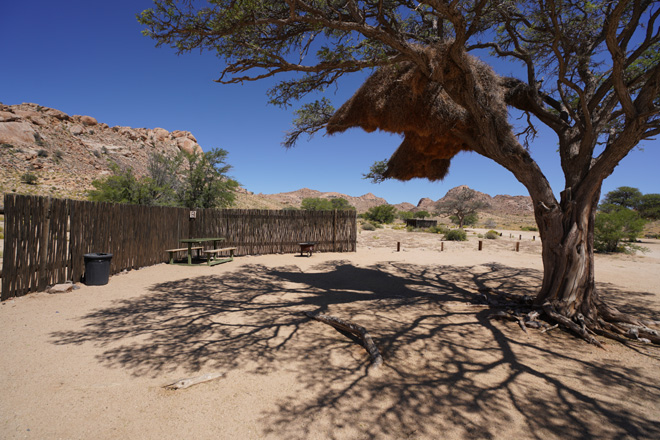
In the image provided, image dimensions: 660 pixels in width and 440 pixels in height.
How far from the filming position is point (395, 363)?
341 centimetres

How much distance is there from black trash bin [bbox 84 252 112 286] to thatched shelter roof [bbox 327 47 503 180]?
6.26 metres

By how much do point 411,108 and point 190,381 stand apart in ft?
18.8

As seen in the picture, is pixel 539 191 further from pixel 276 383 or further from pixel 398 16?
pixel 276 383

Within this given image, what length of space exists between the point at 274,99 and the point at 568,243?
19.2 ft

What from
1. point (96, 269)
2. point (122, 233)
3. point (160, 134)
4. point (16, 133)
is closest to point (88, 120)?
point (160, 134)

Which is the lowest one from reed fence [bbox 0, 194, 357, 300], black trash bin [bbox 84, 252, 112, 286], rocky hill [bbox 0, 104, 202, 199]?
black trash bin [bbox 84, 252, 112, 286]

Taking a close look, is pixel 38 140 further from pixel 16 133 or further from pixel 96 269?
pixel 96 269

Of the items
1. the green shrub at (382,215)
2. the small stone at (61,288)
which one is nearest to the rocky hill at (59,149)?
the small stone at (61,288)

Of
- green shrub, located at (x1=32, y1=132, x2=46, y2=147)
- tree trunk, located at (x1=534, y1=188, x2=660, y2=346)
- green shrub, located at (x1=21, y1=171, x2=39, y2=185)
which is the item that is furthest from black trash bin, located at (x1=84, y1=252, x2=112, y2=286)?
green shrub, located at (x1=32, y1=132, x2=46, y2=147)

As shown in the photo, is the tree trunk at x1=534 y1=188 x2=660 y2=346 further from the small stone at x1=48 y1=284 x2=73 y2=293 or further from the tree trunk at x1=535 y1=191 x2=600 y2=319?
the small stone at x1=48 y1=284 x2=73 y2=293

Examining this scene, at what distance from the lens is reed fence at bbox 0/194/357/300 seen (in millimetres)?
5609

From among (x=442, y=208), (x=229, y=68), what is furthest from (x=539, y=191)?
(x=442, y=208)

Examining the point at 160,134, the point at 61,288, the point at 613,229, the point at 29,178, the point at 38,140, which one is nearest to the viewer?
the point at 61,288

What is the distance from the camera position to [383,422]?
94.2 inches
